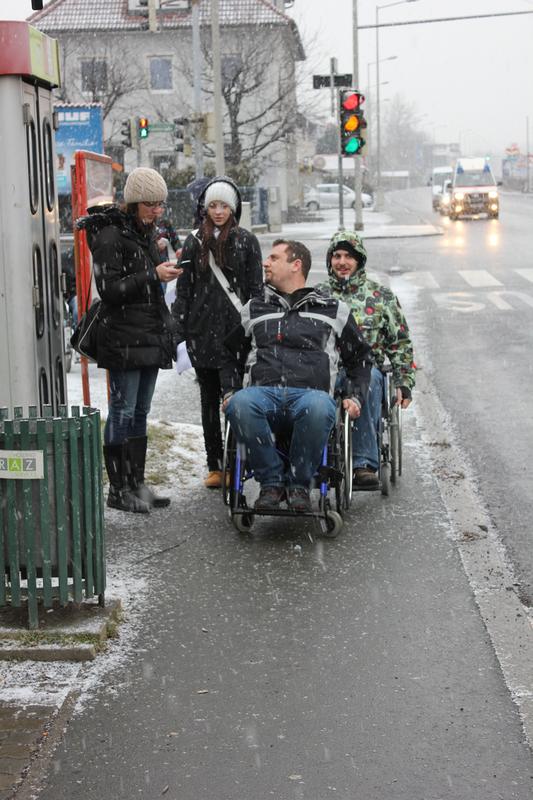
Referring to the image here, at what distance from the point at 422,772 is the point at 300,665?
904 mm

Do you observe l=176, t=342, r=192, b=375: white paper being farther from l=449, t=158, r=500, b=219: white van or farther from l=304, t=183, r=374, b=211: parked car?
l=304, t=183, r=374, b=211: parked car

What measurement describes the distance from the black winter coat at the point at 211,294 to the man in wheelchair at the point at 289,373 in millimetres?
500

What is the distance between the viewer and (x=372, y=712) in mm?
3908

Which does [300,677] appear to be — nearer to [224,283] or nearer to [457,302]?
[224,283]

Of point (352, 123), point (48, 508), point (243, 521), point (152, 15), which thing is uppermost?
point (152, 15)

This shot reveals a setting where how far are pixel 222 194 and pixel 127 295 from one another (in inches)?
34.1

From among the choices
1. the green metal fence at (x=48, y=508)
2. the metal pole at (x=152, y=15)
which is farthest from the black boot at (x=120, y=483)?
the metal pole at (x=152, y=15)

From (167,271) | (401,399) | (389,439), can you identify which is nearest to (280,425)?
(167,271)

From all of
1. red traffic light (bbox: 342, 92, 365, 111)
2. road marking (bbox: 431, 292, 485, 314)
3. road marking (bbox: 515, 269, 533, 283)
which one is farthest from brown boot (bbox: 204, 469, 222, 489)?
red traffic light (bbox: 342, 92, 365, 111)

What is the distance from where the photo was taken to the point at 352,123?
21141 millimetres

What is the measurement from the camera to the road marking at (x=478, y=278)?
20562 mm

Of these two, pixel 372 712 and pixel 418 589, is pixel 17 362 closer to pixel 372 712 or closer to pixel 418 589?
pixel 418 589

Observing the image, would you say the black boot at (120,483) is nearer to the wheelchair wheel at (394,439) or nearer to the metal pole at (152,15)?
the wheelchair wheel at (394,439)

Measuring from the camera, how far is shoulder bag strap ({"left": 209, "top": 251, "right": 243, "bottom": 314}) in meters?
6.75
